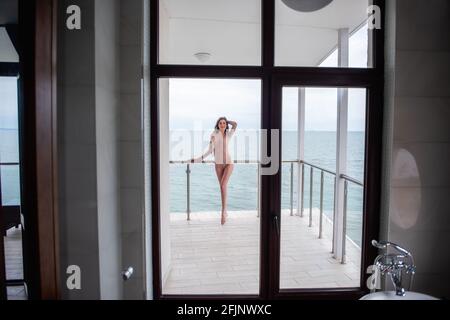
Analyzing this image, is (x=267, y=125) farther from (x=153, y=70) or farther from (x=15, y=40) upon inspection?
(x=15, y=40)

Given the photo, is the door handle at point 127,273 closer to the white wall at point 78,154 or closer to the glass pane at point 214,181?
the white wall at point 78,154

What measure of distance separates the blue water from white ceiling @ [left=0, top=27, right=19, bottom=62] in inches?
54.8

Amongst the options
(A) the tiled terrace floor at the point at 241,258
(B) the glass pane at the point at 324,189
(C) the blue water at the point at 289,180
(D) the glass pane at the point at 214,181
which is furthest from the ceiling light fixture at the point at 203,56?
(A) the tiled terrace floor at the point at 241,258

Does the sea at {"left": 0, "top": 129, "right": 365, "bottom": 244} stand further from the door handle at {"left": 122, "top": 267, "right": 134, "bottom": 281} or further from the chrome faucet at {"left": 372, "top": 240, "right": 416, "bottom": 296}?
the door handle at {"left": 122, "top": 267, "right": 134, "bottom": 281}

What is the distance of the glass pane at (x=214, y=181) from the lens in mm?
1835

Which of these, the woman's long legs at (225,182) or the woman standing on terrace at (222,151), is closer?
the woman standing on terrace at (222,151)

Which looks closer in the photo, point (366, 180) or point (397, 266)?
point (397, 266)

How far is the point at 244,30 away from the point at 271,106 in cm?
50

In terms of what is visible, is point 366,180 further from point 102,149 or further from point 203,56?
point 102,149

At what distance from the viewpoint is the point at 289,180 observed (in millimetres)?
2350

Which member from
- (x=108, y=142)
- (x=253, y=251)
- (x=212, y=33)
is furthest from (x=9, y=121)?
(x=253, y=251)

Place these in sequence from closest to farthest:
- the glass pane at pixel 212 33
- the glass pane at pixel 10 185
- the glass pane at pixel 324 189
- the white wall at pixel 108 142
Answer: the glass pane at pixel 10 185
the white wall at pixel 108 142
the glass pane at pixel 212 33
the glass pane at pixel 324 189

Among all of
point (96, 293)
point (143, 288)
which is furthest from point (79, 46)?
point (143, 288)
